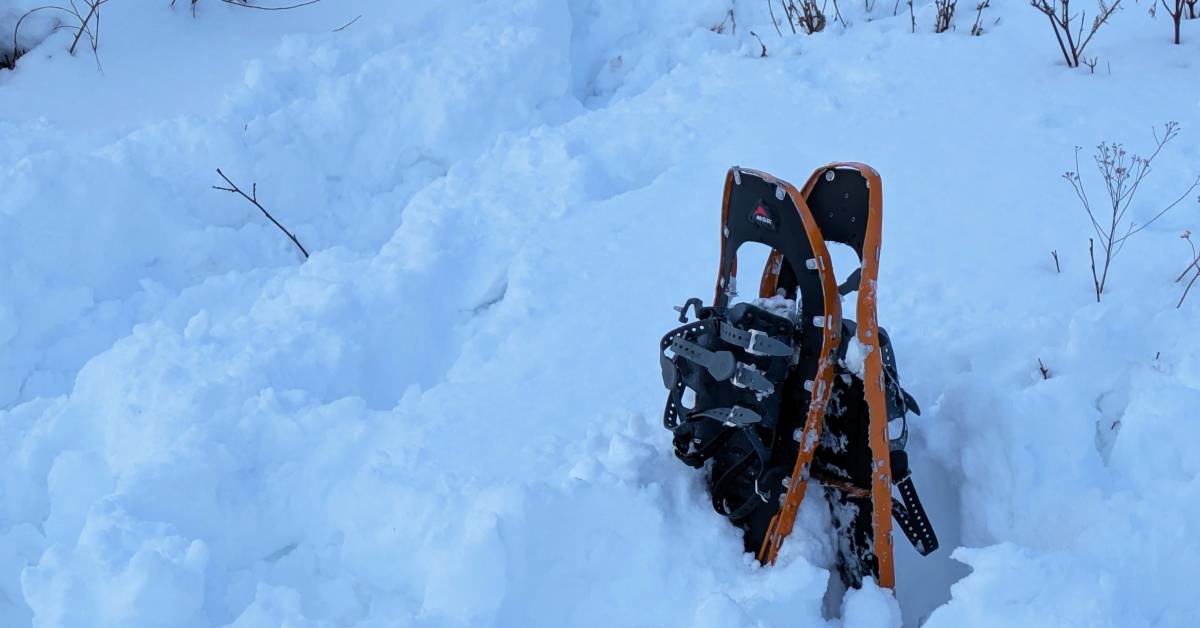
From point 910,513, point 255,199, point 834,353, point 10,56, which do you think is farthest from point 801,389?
point 10,56

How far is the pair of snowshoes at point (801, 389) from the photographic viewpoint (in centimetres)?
232

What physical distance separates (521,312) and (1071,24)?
10.3 feet

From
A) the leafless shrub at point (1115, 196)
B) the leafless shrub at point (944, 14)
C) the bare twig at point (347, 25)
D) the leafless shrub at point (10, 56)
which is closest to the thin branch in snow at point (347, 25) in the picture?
the bare twig at point (347, 25)

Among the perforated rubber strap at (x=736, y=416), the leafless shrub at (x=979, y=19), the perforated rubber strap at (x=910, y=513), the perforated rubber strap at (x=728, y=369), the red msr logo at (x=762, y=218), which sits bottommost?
the perforated rubber strap at (x=910, y=513)

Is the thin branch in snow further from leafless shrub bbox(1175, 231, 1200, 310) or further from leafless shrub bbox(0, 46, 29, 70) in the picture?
leafless shrub bbox(1175, 231, 1200, 310)

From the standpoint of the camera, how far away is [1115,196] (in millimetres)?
3361

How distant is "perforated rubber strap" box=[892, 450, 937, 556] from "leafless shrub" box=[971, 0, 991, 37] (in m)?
3.21

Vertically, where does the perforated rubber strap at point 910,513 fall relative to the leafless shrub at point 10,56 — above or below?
above

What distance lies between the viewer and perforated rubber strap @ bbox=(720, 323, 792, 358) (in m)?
2.36

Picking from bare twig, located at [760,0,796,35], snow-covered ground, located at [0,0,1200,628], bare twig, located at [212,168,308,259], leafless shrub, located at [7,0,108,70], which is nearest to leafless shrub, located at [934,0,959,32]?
snow-covered ground, located at [0,0,1200,628]

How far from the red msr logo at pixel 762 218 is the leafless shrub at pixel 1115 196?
47.8 inches

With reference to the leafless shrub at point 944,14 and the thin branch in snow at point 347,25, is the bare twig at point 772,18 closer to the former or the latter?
the thin branch in snow at point 347,25

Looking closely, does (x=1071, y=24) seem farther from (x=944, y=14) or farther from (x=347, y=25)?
(x=347, y=25)

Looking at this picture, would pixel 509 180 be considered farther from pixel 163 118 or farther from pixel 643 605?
pixel 643 605
